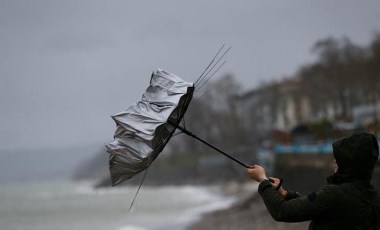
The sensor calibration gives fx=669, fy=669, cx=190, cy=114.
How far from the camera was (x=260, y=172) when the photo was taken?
12.2 feet

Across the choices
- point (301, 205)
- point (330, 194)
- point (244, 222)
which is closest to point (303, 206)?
point (301, 205)

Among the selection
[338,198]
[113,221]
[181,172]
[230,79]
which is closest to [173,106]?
[338,198]

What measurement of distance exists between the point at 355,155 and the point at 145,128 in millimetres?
1393

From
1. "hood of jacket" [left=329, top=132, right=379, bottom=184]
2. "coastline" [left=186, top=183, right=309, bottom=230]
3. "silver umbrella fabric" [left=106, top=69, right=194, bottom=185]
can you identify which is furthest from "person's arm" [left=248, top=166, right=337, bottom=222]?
"coastline" [left=186, top=183, right=309, bottom=230]

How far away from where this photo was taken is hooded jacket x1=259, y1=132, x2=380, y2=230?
11.0 ft

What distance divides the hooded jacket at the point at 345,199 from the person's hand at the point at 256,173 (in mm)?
241

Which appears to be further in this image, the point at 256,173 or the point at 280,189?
the point at 256,173

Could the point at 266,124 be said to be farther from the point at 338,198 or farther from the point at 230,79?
the point at 338,198

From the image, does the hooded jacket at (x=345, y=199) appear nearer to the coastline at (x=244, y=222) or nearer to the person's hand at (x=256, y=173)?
the person's hand at (x=256, y=173)

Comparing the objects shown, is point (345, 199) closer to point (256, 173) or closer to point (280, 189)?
point (280, 189)

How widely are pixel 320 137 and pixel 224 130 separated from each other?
231 feet

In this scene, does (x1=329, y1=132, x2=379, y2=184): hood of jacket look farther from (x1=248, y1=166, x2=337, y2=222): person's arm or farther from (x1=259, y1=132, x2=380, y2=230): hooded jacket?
(x1=248, y1=166, x2=337, y2=222): person's arm

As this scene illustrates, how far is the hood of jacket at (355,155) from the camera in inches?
132

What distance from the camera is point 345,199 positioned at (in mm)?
3367
